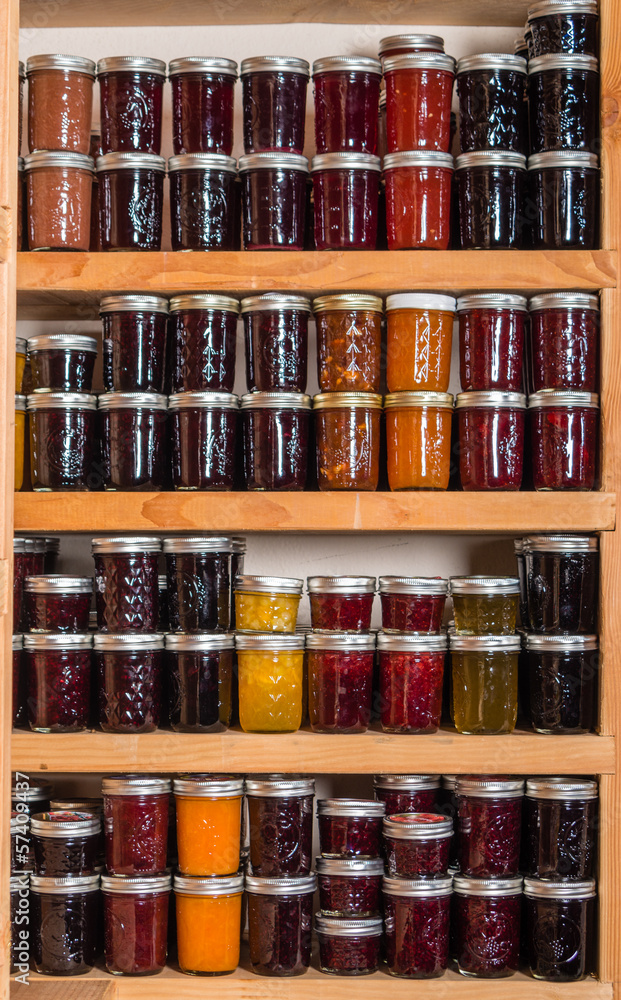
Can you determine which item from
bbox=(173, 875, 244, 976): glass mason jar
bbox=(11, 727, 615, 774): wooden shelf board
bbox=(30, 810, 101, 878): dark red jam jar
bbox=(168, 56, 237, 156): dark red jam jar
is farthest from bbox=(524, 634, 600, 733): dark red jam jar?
bbox=(168, 56, 237, 156): dark red jam jar

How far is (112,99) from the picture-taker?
1.88 m

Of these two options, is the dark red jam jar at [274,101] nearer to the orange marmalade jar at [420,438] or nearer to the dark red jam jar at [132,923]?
the orange marmalade jar at [420,438]

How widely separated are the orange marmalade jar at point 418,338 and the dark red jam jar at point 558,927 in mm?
871

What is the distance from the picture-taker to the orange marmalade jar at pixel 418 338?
6.02 ft

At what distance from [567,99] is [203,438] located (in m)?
0.87

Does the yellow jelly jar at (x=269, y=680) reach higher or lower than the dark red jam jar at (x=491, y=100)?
lower

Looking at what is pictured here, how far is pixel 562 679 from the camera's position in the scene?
1.82 meters

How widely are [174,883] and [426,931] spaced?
43 cm

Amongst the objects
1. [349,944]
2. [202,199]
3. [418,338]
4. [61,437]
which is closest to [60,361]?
[61,437]

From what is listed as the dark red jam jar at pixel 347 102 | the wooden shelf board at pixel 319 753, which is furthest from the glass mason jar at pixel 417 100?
the wooden shelf board at pixel 319 753

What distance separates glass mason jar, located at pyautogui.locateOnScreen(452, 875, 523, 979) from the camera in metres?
1.75

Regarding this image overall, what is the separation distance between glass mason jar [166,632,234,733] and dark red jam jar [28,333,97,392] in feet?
1.61

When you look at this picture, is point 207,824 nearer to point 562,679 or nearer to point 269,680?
point 269,680

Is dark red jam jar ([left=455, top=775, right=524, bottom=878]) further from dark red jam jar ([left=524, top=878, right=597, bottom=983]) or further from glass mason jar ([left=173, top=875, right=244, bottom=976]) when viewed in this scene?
glass mason jar ([left=173, top=875, right=244, bottom=976])
